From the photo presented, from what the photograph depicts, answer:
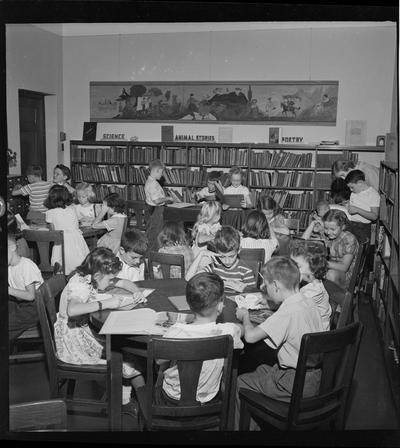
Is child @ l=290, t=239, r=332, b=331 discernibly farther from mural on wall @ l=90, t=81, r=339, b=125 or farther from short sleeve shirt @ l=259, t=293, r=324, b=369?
mural on wall @ l=90, t=81, r=339, b=125

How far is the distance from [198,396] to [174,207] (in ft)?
14.3

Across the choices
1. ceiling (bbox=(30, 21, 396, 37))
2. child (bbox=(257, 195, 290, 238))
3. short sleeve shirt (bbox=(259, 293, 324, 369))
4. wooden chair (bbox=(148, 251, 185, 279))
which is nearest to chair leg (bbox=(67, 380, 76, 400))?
wooden chair (bbox=(148, 251, 185, 279))

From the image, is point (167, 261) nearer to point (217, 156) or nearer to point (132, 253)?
point (132, 253)

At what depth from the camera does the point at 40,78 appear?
8.99 metres

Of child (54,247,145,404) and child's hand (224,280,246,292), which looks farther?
child's hand (224,280,246,292)

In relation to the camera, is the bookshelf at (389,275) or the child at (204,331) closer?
→ the child at (204,331)

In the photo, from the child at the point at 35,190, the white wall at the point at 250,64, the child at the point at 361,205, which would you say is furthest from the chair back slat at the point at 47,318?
the white wall at the point at 250,64

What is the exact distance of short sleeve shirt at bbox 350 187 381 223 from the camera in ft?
19.5

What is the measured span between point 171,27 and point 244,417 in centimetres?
731

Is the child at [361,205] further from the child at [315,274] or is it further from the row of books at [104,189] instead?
the row of books at [104,189]

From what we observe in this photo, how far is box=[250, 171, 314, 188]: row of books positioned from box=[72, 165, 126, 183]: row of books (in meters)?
2.17

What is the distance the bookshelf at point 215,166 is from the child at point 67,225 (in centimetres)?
399

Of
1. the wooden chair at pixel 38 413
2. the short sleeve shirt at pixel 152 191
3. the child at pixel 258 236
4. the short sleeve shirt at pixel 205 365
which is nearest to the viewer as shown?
the wooden chair at pixel 38 413

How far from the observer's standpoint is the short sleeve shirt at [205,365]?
254cm
